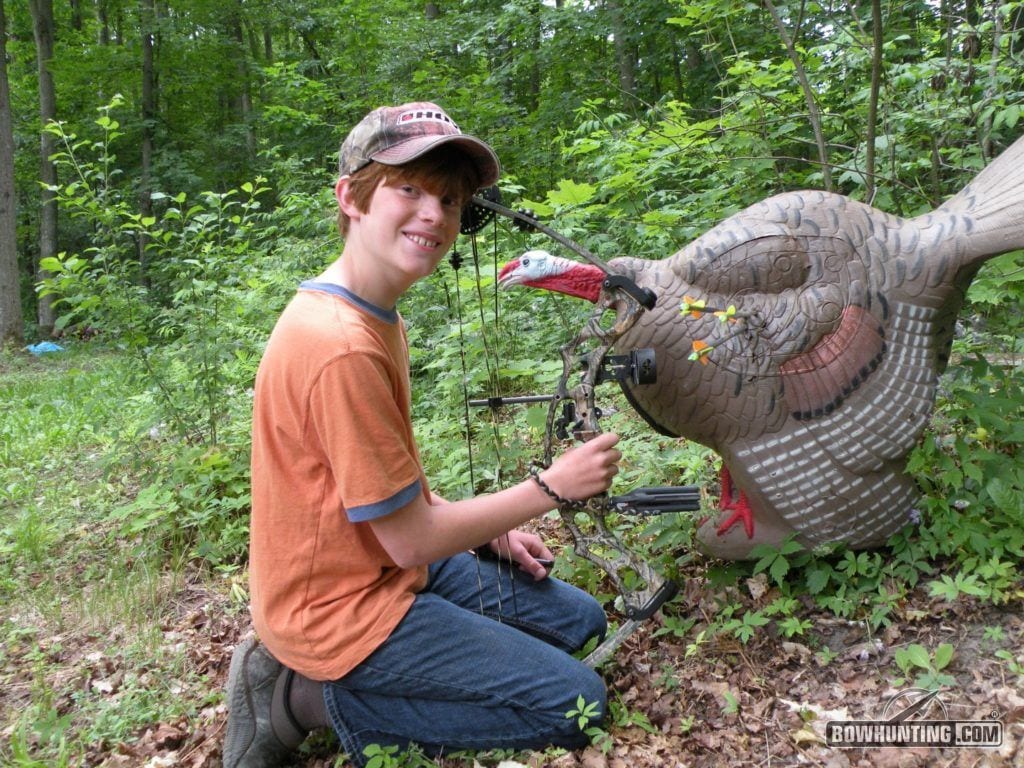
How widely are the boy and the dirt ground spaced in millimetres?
199

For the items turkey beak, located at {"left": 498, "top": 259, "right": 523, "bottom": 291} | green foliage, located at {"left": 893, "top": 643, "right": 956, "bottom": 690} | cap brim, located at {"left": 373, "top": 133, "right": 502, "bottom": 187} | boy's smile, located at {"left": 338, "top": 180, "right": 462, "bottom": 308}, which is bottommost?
green foliage, located at {"left": 893, "top": 643, "right": 956, "bottom": 690}

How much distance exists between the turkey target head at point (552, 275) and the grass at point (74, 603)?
178 centimetres

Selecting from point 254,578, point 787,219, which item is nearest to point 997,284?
point 787,219

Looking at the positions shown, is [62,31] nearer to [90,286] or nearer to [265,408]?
[90,286]

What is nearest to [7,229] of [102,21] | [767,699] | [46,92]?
[46,92]

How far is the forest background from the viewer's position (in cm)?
214

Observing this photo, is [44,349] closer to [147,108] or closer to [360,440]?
[147,108]

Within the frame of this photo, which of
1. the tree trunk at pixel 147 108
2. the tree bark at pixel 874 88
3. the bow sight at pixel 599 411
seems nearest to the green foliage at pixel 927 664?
the bow sight at pixel 599 411

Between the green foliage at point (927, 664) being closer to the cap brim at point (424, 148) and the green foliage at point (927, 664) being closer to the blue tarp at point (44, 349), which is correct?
the cap brim at point (424, 148)

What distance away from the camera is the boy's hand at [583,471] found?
5.98 ft

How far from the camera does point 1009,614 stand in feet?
6.96

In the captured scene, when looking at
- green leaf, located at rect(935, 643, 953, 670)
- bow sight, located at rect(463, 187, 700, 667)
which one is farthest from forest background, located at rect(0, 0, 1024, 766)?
bow sight, located at rect(463, 187, 700, 667)

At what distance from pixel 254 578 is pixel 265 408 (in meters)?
0.48

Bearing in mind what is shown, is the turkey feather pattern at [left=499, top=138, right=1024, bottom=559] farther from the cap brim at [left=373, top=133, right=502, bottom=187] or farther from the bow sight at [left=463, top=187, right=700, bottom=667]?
the cap brim at [left=373, top=133, right=502, bottom=187]
